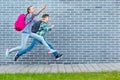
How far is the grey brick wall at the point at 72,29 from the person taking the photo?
10.6 meters

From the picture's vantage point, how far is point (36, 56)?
10.6 m

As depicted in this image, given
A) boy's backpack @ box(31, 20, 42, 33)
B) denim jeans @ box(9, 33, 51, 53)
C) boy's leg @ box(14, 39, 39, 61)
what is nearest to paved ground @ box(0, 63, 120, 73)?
boy's leg @ box(14, 39, 39, 61)

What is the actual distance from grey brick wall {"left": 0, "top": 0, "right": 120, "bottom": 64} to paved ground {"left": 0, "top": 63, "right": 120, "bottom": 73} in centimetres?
38

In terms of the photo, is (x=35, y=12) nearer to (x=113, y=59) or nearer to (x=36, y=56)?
(x=36, y=56)

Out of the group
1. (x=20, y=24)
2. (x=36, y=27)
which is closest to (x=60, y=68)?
(x=36, y=27)

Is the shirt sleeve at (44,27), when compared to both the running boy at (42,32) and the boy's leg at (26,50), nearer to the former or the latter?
the running boy at (42,32)

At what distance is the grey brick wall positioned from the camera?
10555 millimetres

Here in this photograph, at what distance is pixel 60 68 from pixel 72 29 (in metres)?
1.48

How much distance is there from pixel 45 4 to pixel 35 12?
392 mm

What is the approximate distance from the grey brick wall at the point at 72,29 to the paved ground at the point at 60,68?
38 cm

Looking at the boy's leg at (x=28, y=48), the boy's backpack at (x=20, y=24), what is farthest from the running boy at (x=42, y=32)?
the boy's backpack at (x=20, y=24)

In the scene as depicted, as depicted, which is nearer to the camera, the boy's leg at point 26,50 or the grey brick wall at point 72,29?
the boy's leg at point 26,50

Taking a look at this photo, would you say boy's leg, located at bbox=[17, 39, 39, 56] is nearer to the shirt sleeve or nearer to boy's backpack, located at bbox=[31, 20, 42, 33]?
boy's backpack, located at bbox=[31, 20, 42, 33]

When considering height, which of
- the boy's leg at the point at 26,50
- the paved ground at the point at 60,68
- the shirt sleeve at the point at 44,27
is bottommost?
the paved ground at the point at 60,68
